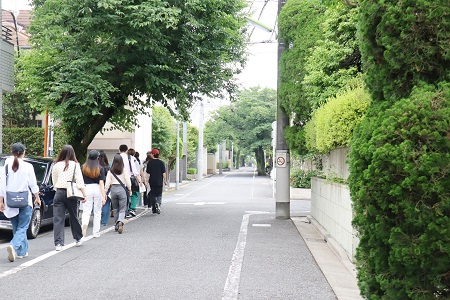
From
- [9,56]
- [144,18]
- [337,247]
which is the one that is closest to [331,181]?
[337,247]

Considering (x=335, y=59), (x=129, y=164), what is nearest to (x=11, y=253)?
(x=129, y=164)

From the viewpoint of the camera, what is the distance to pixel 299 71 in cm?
1570

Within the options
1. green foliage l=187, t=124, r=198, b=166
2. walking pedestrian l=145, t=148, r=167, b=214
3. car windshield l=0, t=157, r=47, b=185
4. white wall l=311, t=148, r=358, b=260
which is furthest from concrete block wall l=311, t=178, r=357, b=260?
green foliage l=187, t=124, r=198, b=166

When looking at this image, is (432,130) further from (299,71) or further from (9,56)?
(9,56)

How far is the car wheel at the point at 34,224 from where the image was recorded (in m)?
11.7

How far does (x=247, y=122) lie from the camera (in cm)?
6800

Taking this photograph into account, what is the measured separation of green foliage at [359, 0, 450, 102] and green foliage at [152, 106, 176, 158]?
3249 centimetres

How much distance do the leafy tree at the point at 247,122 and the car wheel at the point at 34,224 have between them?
53856 millimetres

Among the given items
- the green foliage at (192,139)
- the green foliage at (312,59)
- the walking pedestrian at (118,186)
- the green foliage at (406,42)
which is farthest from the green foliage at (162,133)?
the green foliage at (406,42)

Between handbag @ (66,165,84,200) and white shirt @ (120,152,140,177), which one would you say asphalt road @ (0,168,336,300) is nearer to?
handbag @ (66,165,84,200)

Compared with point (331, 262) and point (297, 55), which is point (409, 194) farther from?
point (297, 55)

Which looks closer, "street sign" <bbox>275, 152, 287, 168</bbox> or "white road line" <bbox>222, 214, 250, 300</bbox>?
"white road line" <bbox>222, 214, 250, 300</bbox>

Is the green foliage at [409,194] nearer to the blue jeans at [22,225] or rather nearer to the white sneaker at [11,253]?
the white sneaker at [11,253]

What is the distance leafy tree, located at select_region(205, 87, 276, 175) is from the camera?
219 ft
